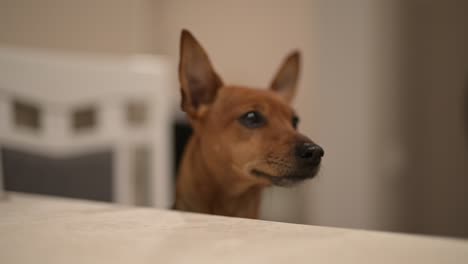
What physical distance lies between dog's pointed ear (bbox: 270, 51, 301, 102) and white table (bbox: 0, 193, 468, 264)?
0.30 feet

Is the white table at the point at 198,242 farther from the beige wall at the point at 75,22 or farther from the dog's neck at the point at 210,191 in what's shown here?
the beige wall at the point at 75,22

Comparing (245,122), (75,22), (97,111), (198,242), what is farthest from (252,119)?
(97,111)

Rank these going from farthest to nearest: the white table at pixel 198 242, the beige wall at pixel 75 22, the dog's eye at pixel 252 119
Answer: the beige wall at pixel 75 22, the dog's eye at pixel 252 119, the white table at pixel 198 242

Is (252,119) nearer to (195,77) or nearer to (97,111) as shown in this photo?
(195,77)

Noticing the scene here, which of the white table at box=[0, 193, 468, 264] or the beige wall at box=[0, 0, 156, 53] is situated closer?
the white table at box=[0, 193, 468, 264]

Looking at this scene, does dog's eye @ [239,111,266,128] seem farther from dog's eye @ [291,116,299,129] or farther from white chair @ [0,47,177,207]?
white chair @ [0,47,177,207]

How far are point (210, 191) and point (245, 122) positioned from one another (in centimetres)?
5

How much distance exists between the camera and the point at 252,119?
12.5 inches

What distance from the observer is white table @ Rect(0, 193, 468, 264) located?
21cm

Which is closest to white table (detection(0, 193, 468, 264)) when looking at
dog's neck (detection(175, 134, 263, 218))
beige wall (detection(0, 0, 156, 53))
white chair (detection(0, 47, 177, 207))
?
dog's neck (detection(175, 134, 263, 218))

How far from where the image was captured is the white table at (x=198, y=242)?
21 cm

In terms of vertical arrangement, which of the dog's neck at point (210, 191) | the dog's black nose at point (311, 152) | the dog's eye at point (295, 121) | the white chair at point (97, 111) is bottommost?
the white chair at point (97, 111)

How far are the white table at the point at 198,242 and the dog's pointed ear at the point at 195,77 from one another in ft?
0.25

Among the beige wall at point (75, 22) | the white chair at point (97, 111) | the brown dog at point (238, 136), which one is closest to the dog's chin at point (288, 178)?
the brown dog at point (238, 136)
